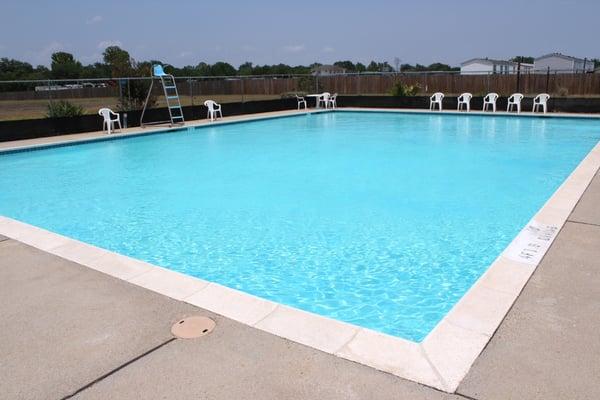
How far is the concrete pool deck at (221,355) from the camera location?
2121 mm

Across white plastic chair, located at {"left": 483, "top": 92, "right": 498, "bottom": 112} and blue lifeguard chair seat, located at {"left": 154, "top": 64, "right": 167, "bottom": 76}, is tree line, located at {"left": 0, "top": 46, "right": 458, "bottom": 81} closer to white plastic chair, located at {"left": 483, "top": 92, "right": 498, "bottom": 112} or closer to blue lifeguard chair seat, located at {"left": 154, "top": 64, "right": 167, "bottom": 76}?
blue lifeguard chair seat, located at {"left": 154, "top": 64, "right": 167, "bottom": 76}

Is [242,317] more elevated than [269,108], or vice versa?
[269,108]

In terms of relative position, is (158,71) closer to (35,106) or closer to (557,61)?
(35,106)

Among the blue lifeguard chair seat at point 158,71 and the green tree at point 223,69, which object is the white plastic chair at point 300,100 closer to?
the blue lifeguard chair seat at point 158,71

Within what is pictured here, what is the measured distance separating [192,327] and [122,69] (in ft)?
50.4

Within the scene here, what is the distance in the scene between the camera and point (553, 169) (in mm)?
8234

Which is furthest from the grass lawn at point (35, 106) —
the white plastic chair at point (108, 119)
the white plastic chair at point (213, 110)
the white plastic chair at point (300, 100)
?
the white plastic chair at point (300, 100)

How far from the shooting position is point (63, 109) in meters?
12.6

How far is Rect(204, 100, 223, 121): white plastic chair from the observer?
51.4 feet

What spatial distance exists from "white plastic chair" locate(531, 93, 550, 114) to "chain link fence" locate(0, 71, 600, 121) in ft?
8.00

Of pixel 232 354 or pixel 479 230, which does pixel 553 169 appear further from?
pixel 232 354

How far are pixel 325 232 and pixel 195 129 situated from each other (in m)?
9.84

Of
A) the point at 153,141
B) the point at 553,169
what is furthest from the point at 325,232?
the point at 153,141

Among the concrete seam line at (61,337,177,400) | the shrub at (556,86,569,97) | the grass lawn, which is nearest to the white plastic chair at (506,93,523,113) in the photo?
the shrub at (556,86,569,97)
